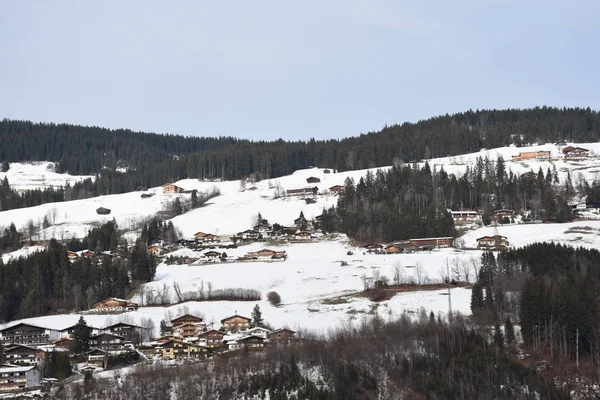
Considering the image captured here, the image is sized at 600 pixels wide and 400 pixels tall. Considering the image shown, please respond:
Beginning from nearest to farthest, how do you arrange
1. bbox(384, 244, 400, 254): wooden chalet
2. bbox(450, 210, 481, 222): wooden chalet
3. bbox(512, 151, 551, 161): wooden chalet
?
1. bbox(384, 244, 400, 254): wooden chalet
2. bbox(450, 210, 481, 222): wooden chalet
3. bbox(512, 151, 551, 161): wooden chalet

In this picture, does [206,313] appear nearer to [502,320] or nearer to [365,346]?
[365,346]

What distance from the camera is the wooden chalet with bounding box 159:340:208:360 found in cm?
5629

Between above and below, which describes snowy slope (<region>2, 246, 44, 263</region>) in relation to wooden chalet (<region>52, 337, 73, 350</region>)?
above

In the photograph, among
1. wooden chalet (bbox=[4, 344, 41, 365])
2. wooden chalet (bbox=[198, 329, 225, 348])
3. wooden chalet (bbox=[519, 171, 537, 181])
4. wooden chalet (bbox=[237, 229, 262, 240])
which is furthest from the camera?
wooden chalet (bbox=[519, 171, 537, 181])

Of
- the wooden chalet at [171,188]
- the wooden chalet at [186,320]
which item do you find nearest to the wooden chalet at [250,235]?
the wooden chalet at [186,320]

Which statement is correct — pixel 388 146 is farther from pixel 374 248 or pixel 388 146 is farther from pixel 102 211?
pixel 374 248

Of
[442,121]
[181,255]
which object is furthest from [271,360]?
[442,121]

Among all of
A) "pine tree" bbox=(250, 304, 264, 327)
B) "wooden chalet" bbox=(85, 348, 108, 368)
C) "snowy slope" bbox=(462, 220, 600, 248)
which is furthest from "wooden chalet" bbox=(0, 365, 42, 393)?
"snowy slope" bbox=(462, 220, 600, 248)

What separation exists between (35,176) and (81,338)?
137169mm

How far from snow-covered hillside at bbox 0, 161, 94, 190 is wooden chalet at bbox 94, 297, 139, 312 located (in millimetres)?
104111

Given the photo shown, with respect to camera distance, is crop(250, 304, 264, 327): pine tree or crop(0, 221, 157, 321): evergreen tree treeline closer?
crop(250, 304, 264, 327): pine tree

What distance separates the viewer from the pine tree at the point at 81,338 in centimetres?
5812

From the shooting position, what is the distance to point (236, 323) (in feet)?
209

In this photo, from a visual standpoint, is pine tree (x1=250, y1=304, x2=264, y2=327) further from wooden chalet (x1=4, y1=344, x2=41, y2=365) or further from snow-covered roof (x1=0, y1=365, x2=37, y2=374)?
snow-covered roof (x1=0, y1=365, x2=37, y2=374)
